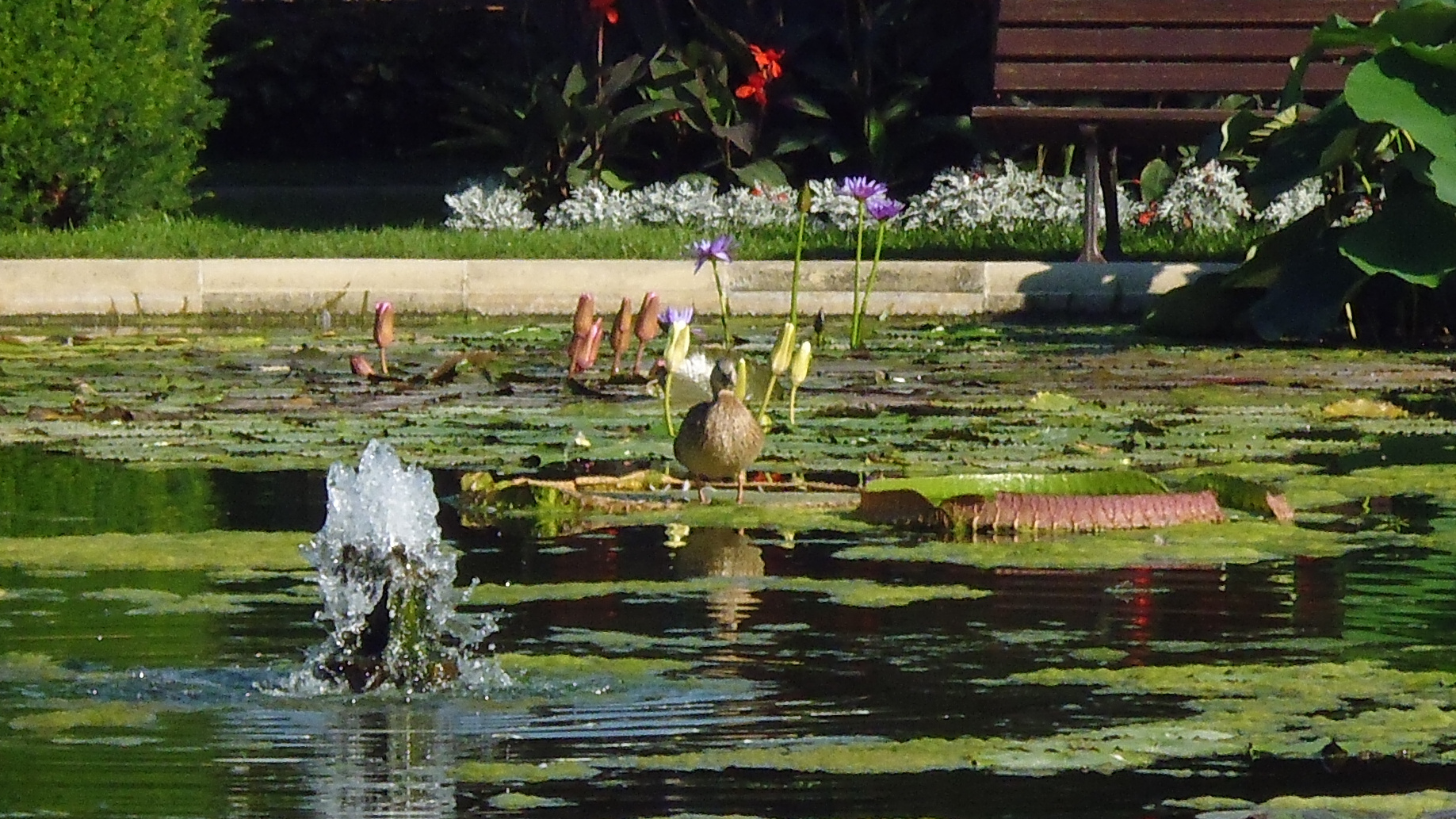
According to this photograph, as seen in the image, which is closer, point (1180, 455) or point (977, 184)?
point (1180, 455)

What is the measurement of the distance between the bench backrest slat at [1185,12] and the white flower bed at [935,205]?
1166 millimetres

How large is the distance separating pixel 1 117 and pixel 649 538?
24.1ft

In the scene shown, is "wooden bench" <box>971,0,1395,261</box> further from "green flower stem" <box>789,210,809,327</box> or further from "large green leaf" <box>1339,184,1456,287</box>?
"large green leaf" <box>1339,184,1456,287</box>

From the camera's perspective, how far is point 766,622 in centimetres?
456

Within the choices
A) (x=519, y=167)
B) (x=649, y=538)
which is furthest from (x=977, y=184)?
(x=649, y=538)

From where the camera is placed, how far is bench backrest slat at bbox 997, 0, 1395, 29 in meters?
11.4

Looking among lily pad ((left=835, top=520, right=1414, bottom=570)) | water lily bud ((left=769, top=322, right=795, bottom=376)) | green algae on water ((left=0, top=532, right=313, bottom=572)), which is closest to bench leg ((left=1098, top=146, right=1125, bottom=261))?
water lily bud ((left=769, top=322, right=795, bottom=376))

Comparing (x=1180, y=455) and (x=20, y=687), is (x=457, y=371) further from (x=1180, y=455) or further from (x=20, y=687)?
(x=20, y=687)

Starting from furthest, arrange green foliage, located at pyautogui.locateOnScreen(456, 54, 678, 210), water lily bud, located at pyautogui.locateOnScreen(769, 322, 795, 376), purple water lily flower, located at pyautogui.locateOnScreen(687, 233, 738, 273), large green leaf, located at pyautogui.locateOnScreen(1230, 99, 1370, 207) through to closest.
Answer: green foliage, located at pyautogui.locateOnScreen(456, 54, 678, 210) < large green leaf, located at pyautogui.locateOnScreen(1230, 99, 1370, 207) < purple water lily flower, located at pyautogui.locateOnScreen(687, 233, 738, 273) < water lily bud, located at pyautogui.locateOnScreen(769, 322, 795, 376)

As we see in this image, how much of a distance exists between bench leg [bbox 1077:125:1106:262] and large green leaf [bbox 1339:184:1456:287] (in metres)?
2.07

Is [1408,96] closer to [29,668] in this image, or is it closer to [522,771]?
[29,668]

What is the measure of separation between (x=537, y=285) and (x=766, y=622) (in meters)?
5.97

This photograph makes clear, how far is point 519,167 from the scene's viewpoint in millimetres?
13633

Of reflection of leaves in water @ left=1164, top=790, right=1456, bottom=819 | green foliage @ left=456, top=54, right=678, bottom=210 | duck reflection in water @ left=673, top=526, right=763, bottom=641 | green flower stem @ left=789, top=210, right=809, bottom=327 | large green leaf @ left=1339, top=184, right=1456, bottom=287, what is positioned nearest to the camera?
reflection of leaves in water @ left=1164, top=790, right=1456, bottom=819
